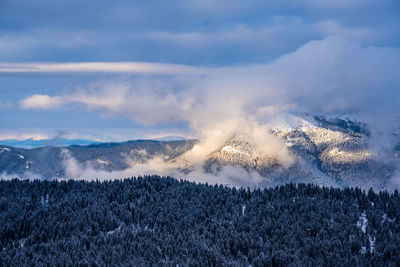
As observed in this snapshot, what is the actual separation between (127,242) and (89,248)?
57.9ft

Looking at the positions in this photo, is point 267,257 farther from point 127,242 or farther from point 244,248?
point 127,242

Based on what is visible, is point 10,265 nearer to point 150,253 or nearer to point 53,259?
point 53,259

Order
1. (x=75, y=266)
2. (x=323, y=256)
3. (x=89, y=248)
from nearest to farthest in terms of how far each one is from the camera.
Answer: (x=75, y=266) → (x=323, y=256) → (x=89, y=248)

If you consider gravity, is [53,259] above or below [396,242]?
below

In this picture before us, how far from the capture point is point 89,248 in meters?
197

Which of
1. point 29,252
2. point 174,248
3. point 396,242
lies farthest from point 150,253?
point 396,242

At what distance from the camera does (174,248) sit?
19012cm

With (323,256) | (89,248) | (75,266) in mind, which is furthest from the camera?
(89,248)

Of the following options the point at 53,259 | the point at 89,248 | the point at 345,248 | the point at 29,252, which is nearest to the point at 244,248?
the point at 345,248

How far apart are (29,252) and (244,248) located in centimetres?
9607

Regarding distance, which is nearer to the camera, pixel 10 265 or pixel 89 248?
pixel 10 265

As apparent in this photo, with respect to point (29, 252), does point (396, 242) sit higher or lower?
higher

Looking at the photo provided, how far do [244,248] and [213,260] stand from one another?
23.5 m

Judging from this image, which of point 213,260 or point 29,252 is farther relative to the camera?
point 29,252
